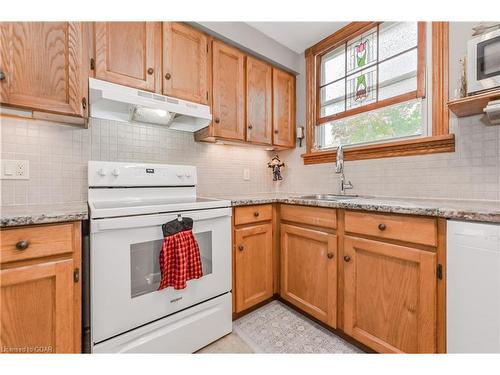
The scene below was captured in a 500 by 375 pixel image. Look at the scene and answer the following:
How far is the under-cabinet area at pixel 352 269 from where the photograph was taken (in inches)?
41.6

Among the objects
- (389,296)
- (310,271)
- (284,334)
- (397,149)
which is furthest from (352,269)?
(397,149)

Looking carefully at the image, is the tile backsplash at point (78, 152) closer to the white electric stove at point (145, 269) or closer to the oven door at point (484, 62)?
the white electric stove at point (145, 269)

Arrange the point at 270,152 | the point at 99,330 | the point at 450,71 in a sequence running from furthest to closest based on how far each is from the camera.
Result: the point at 270,152 < the point at 450,71 < the point at 99,330

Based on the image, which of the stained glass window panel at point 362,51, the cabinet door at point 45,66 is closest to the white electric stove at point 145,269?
the cabinet door at point 45,66

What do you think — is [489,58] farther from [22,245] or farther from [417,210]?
[22,245]

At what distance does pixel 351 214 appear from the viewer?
1336mm

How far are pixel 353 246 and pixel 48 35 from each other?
1953 millimetres

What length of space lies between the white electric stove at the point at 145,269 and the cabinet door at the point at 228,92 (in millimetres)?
604

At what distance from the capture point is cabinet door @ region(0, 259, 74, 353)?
0.87 metres

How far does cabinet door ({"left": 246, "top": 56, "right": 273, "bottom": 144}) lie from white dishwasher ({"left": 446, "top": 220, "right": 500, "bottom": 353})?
151cm

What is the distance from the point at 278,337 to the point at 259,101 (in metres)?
1.88

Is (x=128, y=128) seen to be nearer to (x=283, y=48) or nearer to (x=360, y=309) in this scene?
(x=283, y=48)

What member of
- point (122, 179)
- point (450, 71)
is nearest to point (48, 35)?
point (122, 179)

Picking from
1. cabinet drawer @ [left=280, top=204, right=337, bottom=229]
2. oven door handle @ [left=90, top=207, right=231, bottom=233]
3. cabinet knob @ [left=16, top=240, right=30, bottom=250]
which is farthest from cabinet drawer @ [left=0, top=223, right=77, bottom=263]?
cabinet drawer @ [left=280, top=204, right=337, bottom=229]
